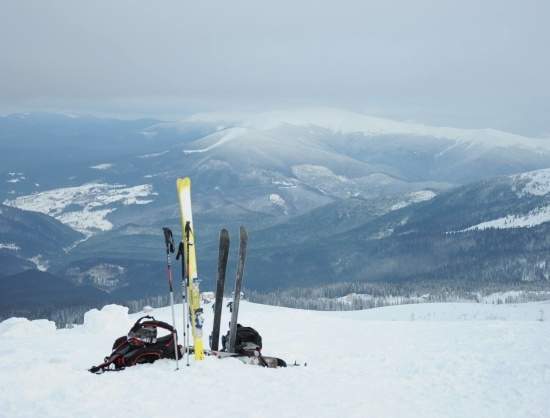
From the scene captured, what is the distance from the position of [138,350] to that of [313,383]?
4588 millimetres

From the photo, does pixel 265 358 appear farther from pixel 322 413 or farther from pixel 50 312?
pixel 50 312

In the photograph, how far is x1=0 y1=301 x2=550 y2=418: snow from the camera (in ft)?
37.3

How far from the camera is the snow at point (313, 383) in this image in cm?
1137

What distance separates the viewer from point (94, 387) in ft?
39.4

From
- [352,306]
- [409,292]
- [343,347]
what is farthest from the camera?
[409,292]

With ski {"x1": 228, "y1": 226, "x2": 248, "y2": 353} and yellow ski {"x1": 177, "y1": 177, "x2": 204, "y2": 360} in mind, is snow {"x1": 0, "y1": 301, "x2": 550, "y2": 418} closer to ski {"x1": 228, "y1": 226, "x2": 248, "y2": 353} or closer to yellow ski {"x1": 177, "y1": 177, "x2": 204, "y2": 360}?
yellow ski {"x1": 177, "y1": 177, "x2": 204, "y2": 360}

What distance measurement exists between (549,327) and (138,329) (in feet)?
54.8

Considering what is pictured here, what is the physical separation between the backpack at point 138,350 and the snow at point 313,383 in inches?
13.5

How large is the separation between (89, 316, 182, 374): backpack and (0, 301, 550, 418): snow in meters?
0.34

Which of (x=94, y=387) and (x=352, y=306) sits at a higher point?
(x=94, y=387)

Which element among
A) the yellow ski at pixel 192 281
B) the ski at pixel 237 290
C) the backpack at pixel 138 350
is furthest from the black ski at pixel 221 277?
the backpack at pixel 138 350

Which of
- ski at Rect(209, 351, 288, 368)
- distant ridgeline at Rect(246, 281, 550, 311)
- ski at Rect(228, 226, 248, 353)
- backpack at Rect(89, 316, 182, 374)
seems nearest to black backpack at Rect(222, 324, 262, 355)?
ski at Rect(228, 226, 248, 353)

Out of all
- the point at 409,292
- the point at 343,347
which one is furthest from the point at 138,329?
the point at 409,292

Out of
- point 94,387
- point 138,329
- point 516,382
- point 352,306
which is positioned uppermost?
point 138,329
